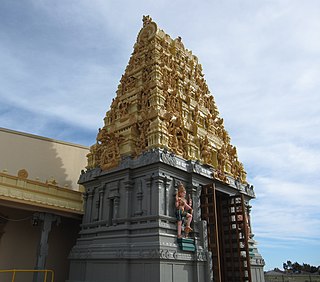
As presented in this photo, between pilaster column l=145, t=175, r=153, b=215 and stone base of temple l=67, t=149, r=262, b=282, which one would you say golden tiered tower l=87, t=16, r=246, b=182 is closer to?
stone base of temple l=67, t=149, r=262, b=282

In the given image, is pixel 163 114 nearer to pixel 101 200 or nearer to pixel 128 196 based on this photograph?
pixel 128 196

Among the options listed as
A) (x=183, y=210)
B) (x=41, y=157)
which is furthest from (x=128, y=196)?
(x=41, y=157)

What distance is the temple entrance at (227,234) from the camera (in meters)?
15.2

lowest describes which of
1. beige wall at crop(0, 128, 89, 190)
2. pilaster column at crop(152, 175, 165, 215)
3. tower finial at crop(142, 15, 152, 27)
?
pilaster column at crop(152, 175, 165, 215)

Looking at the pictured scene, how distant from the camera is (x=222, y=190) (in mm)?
17812

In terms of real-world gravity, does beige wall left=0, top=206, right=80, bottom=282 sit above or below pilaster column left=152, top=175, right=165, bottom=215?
below

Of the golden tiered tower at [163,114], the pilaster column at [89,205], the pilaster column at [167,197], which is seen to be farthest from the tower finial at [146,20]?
the pilaster column at [167,197]

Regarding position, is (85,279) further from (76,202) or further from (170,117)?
(170,117)

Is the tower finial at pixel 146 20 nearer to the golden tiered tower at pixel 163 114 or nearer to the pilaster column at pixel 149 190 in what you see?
the golden tiered tower at pixel 163 114

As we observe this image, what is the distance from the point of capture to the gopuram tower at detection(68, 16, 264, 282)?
534 inches

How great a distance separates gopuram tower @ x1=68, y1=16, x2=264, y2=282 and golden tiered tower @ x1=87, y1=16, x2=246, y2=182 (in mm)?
67

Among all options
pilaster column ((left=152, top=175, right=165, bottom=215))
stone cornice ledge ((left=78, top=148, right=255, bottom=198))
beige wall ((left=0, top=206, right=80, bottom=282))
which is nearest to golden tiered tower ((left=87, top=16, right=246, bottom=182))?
stone cornice ledge ((left=78, top=148, right=255, bottom=198))

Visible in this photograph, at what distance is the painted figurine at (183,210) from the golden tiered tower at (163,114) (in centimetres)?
212

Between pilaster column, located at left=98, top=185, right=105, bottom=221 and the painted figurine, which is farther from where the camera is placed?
pilaster column, located at left=98, top=185, right=105, bottom=221
